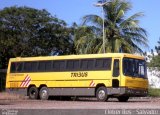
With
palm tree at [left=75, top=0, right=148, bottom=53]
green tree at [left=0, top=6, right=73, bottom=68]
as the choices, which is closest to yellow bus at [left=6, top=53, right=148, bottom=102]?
palm tree at [left=75, top=0, right=148, bottom=53]

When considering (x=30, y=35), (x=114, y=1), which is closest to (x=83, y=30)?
(x=114, y=1)

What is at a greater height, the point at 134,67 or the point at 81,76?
the point at 134,67

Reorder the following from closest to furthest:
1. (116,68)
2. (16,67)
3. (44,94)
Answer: (116,68) < (44,94) < (16,67)

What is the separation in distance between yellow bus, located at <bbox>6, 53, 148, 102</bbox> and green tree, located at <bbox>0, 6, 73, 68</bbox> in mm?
19269

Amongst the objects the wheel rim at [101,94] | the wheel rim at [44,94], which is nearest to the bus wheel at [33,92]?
the wheel rim at [44,94]

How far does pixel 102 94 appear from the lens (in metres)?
27.5

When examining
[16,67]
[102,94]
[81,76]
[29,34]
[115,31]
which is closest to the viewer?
[102,94]

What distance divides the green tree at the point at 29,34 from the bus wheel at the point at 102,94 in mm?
24870

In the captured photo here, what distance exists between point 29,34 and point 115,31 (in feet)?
39.1

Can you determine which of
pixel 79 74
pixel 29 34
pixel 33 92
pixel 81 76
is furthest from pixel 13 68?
pixel 29 34

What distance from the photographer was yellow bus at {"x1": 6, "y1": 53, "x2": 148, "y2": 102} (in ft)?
88.9

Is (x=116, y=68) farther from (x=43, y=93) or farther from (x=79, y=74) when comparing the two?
(x=43, y=93)

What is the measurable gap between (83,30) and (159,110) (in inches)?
1419

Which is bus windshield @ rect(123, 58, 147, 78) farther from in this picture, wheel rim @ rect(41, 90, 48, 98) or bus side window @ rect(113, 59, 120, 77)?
wheel rim @ rect(41, 90, 48, 98)
